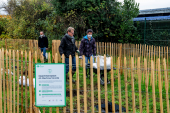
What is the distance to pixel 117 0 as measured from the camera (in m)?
13.1

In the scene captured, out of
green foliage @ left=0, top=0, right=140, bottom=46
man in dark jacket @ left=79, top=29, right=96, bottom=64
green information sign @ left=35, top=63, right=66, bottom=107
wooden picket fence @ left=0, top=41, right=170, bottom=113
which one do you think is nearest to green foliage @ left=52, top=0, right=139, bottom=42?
green foliage @ left=0, top=0, right=140, bottom=46

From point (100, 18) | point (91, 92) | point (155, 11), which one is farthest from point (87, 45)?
point (155, 11)

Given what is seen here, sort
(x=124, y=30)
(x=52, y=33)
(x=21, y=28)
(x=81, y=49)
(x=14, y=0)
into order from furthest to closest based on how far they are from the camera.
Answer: (x=14, y=0), (x=21, y=28), (x=52, y=33), (x=124, y=30), (x=81, y=49)

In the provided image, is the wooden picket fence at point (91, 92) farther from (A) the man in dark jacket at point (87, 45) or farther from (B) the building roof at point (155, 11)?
(B) the building roof at point (155, 11)

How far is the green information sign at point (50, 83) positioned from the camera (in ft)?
10.6

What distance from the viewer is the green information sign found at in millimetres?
3246

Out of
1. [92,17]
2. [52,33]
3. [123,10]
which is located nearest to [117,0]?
[123,10]

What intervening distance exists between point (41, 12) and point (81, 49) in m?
12.5

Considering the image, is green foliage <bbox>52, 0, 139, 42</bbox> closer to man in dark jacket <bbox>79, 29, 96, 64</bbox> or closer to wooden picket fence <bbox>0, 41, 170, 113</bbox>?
wooden picket fence <bbox>0, 41, 170, 113</bbox>

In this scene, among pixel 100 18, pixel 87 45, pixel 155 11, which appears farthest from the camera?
pixel 155 11

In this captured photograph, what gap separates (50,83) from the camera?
128 inches

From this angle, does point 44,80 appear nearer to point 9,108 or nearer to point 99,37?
point 9,108

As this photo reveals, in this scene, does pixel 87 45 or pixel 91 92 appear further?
pixel 87 45

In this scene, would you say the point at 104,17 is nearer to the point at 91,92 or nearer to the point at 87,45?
the point at 87,45
